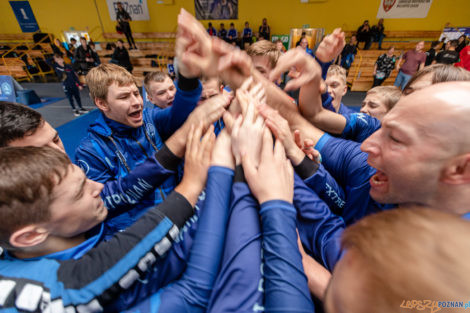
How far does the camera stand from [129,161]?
1.40 meters

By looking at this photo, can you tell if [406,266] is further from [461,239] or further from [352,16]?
[352,16]

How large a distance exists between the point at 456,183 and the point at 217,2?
37.3 ft

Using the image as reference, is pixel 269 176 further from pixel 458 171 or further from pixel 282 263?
pixel 458 171

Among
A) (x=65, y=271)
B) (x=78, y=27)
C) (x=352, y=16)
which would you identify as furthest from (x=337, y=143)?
(x=78, y=27)

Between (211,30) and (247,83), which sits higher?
(211,30)

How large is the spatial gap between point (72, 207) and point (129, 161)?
698 mm

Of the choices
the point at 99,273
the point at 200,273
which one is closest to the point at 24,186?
the point at 99,273

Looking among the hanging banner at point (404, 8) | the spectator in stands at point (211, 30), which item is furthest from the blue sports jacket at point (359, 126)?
the hanging banner at point (404, 8)

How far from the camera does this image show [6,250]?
695 millimetres

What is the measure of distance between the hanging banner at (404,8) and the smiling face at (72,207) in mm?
12015

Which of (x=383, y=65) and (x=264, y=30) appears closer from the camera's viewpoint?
(x=383, y=65)

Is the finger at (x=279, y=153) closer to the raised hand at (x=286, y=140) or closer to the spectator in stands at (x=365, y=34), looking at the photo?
the raised hand at (x=286, y=140)

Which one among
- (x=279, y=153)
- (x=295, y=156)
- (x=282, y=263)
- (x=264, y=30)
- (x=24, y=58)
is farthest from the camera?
(x=24, y=58)

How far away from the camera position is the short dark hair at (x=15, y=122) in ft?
3.22
